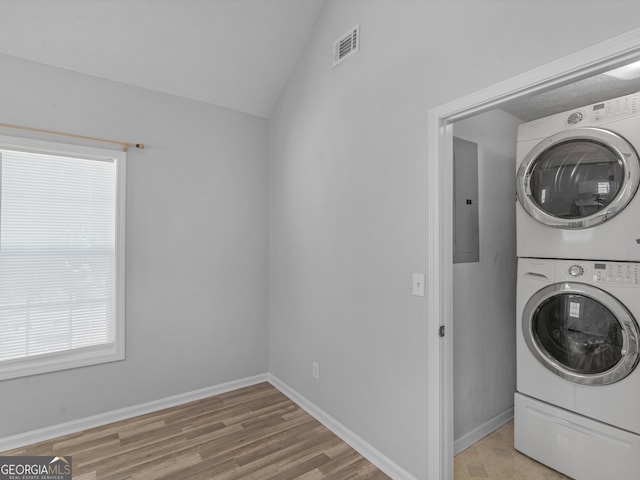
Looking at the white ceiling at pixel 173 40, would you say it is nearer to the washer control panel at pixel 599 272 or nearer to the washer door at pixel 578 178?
the washer door at pixel 578 178

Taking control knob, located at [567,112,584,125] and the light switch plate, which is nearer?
the light switch plate

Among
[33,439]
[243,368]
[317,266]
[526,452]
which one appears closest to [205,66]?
Result: [317,266]

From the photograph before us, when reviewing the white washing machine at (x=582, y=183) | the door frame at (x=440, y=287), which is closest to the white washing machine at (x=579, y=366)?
the white washing machine at (x=582, y=183)

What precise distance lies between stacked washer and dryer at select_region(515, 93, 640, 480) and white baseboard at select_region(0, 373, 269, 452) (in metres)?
2.25

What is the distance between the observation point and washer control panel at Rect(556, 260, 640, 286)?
1784 millimetres

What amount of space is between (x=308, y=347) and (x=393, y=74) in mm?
2032

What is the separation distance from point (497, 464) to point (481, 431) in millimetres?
298

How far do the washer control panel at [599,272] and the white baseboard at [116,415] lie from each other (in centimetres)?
259

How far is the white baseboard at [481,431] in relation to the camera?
7.53 ft

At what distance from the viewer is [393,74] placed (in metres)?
2.03

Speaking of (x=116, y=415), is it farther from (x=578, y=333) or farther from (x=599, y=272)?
(x=599, y=272)

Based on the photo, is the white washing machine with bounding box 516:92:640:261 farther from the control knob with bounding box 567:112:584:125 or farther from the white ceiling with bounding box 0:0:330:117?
the white ceiling with bounding box 0:0:330:117

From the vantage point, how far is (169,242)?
9.35ft

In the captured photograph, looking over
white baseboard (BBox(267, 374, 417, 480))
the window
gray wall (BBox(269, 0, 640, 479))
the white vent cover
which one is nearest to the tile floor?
white baseboard (BBox(267, 374, 417, 480))
